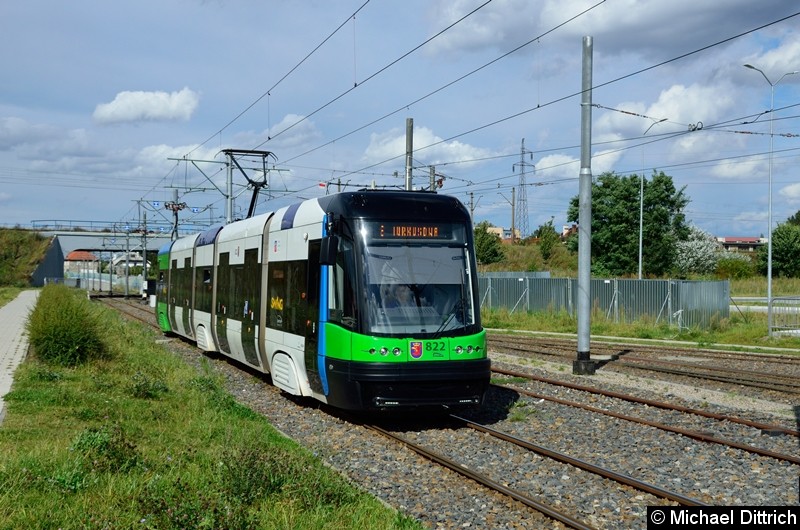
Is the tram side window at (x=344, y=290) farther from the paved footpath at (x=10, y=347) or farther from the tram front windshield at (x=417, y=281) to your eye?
the paved footpath at (x=10, y=347)

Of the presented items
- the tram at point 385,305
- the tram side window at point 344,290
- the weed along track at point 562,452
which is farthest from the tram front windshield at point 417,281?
the weed along track at point 562,452

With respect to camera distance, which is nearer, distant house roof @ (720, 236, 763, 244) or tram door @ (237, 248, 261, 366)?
tram door @ (237, 248, 261, 366)

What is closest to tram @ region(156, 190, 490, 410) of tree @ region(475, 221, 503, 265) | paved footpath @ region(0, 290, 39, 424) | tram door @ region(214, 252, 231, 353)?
paved footpath @ region(0, 290, 39, 424)

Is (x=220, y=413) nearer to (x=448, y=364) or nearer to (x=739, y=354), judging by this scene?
(x=448, y=364)

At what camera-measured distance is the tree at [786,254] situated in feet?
221

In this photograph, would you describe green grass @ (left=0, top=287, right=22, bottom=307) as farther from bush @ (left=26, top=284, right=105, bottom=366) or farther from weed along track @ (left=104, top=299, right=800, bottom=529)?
weed along track @ (left=104, top=299, right=800, bottom=529)

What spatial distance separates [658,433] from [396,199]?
462 centimetres

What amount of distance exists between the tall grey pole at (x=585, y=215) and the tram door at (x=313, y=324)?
22.2ft

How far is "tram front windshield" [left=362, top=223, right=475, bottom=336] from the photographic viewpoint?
10.8 metres

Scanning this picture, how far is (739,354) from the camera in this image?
74.0ft

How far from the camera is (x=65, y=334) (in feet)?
54.2

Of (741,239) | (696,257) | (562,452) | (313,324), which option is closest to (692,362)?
(562,452)

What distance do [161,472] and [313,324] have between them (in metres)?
4.23

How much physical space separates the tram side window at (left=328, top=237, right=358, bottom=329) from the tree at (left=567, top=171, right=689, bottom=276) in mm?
47621
